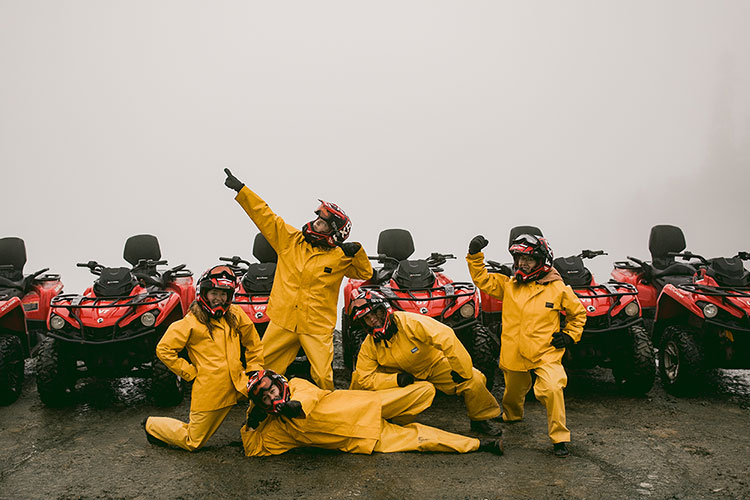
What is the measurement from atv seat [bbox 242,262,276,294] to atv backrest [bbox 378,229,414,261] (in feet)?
5.17

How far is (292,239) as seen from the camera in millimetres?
5160

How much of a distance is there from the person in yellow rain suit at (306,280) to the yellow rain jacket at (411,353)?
370 mm

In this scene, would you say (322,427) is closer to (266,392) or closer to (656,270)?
(266,392)

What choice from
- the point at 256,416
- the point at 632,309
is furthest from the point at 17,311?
the point at 632,309

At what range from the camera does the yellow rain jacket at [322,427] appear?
4.28 m

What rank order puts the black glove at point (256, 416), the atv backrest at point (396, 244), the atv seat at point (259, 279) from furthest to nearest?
the atv backrest at point (396, 244) < the atv seat at point (259, 279) < the black glove at point (256, 416)

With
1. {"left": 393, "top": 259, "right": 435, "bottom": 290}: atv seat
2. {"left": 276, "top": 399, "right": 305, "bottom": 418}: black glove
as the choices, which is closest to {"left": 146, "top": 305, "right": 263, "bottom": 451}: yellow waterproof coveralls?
{"left": 276, "top": 399, "right": 305, "bottom": 418}: black glove

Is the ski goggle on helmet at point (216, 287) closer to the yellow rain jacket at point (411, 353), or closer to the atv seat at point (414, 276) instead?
the yellow rain jacket at point (411, 353)

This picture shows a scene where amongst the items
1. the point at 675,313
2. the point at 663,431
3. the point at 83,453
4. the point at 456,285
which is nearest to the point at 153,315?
the point at 83,453

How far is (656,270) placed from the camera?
743cm

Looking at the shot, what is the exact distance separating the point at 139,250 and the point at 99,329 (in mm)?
2313

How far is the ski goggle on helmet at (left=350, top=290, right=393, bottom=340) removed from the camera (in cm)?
467

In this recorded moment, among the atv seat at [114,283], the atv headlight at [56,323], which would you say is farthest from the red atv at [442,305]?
the atv headlight at [56,323]

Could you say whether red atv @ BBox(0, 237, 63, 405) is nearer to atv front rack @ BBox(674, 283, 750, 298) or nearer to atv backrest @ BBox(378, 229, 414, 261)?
atv backrest @ BBox(378, 229, 414, 261)
